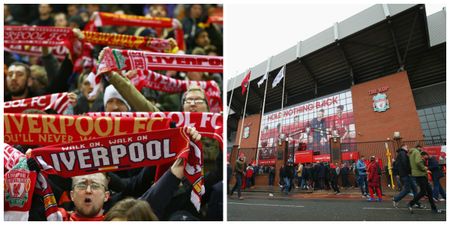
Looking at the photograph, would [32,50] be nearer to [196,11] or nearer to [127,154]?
[196,11]

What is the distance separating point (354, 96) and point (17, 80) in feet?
9.78

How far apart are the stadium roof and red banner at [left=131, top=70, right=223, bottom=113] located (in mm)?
895

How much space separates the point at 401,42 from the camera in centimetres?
240

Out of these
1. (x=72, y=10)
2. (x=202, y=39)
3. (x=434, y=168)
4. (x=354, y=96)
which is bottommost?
(x=434, y=168)

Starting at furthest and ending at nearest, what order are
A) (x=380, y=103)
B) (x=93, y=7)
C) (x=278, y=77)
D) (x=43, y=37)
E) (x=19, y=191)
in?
(x=93, y=7) → (x=43, y=37) → (x=278, y=77) → (x=380, y=103) → (x=19, y=191)

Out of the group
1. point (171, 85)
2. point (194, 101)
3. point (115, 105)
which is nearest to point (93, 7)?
point (171, 85)

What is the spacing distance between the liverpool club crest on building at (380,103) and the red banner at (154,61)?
1595 mm

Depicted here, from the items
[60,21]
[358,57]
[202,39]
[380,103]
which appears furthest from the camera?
[60,21]

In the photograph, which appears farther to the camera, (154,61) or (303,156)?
(154,61)

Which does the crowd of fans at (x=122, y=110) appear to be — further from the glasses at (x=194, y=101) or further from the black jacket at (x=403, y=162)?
the black jacket at (x=403, y=162)

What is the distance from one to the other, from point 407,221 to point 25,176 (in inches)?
91.1

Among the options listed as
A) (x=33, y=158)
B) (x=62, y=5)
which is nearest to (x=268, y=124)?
(x=33, y=158)

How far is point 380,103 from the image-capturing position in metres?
2.36

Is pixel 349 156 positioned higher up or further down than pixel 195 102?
further down
